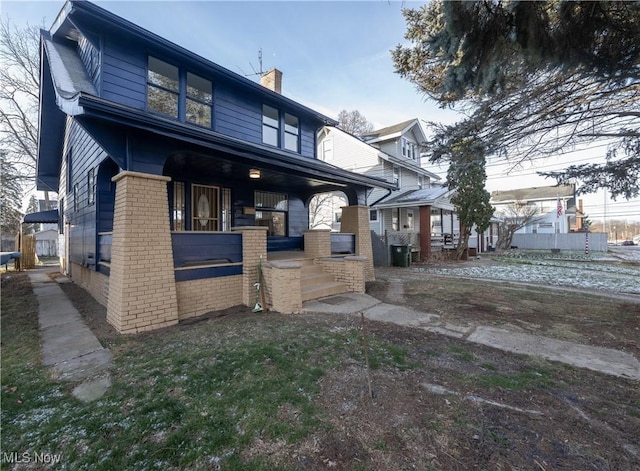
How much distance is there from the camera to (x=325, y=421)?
223cm

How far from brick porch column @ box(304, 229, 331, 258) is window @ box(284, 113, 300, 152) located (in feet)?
12.9

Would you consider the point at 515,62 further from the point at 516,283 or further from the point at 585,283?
the point at 585,283

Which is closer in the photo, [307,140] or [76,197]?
[76,197]

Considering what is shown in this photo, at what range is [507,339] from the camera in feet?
13.3

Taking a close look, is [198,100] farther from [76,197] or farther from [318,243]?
[76,197]

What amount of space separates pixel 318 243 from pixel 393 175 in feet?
38.4

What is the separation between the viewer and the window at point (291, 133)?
1006cm

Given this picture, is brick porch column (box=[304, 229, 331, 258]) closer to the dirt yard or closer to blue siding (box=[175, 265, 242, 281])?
blue siding (box=[175, 265, 242, 281])

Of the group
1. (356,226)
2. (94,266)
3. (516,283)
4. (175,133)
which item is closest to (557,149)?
(516,283)

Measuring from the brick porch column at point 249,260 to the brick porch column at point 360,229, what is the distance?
12.7 feet

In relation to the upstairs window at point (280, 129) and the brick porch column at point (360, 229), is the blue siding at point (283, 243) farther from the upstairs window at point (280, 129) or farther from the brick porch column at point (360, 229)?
the upstairs window at point (280, 129)

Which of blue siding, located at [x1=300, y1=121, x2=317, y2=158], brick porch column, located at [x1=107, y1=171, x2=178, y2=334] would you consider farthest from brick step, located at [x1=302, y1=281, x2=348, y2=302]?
blue siding, located at [x1=300, y1=121, x2=317, y2=158]

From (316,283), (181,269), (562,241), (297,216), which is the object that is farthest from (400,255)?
(562,241)

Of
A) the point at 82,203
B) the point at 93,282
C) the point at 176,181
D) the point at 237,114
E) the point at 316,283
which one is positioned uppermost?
the point at 237,114
